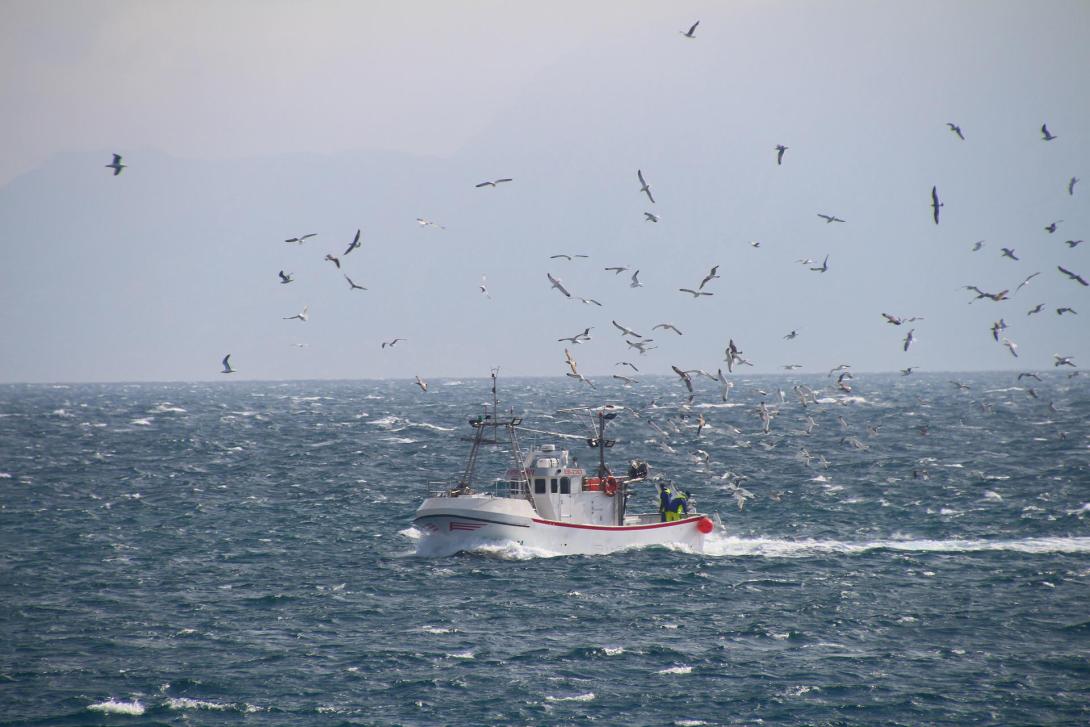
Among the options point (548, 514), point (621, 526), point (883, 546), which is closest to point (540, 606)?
point (548, 514)

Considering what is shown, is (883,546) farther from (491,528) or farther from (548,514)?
(491,528)

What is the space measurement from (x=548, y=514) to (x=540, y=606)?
10750 mm

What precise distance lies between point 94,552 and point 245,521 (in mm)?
9894

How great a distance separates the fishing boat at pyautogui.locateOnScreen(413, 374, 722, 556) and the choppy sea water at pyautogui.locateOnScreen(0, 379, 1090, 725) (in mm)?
1013

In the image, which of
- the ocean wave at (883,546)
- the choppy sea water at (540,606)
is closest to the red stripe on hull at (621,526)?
the choppy sea water at (540,606)

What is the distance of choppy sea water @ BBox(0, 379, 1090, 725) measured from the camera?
98.6ft

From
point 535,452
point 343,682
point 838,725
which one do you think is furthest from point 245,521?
point 838,725

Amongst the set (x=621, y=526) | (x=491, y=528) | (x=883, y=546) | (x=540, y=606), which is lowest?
(x=540, y=606)

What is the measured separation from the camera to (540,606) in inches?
1606

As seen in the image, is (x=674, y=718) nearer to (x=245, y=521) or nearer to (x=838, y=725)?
(x=838, y=725)

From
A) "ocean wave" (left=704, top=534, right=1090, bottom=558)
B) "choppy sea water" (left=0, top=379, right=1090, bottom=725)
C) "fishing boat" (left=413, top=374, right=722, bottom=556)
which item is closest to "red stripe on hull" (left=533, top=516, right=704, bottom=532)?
"fishing boat" (left=413, top=374, right=722, bottom=556)

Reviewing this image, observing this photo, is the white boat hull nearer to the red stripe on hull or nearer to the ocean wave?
the red stripe on hull

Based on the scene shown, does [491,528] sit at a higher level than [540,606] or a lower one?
higher

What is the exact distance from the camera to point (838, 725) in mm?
28359
